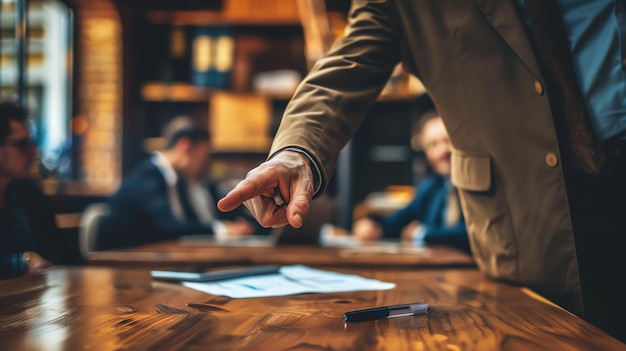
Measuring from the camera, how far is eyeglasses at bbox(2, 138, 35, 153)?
246cm

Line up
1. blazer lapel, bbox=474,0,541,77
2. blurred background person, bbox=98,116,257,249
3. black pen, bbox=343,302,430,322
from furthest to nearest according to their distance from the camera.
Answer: blurred background person, bbox=98,116,257,249 < blazer lapel, bbox=474,0,541,77 < black pen, bbox=343,302,430,322

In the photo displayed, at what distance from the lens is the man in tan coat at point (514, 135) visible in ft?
3.22

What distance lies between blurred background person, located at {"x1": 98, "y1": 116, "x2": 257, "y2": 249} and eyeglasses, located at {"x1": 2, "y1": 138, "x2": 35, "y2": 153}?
53cm

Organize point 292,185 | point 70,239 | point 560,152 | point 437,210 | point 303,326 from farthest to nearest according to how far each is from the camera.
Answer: point 437,210 < point 70,239 < point 560,152 < point 292,185 < point 303,326

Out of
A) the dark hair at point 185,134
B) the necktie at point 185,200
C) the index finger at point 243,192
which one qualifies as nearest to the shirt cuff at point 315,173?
the index finger at point 243,192

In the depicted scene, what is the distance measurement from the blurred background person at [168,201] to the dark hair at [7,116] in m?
0.62

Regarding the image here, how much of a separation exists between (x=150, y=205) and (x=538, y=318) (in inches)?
127

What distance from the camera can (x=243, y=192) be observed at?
0.73 meters

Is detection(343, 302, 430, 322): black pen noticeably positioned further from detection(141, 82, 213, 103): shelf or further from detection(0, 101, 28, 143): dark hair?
Result: detection(141, 82, 213, 103): shelf

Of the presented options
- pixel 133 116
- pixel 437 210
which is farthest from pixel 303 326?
pixel 133 116

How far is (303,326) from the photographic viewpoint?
26.5 inches

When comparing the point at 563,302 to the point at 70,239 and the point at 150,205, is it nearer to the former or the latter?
the point at 70,239

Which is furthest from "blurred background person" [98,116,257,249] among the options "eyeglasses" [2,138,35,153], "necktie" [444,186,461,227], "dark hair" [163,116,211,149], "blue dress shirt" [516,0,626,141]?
"blue dress shirt" [516,0,626,141]

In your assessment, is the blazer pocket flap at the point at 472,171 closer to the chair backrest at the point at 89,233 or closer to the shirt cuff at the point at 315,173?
the shirt cuff at the point at 315,173
